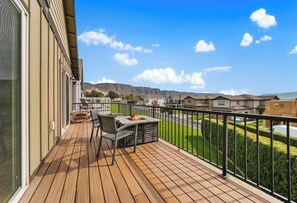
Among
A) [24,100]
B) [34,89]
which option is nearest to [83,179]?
[24,100]

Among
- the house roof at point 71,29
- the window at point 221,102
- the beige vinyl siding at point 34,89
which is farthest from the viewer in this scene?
the window at point 221,102

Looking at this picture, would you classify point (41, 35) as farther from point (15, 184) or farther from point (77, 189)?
point (77, 189)

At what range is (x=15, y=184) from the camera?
1.91 m

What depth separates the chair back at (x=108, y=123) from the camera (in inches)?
121

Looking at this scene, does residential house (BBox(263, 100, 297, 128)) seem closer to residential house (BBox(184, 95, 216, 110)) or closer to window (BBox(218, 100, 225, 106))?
window (BBox(218, 100, 225, 106))

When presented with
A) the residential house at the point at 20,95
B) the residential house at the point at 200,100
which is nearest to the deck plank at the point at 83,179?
the residential house at the point at 20,95

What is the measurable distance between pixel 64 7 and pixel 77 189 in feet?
20.1

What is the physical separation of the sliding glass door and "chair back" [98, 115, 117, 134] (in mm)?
1316

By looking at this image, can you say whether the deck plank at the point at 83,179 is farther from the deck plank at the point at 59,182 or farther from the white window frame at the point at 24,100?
the white window frame at the point at 24,100

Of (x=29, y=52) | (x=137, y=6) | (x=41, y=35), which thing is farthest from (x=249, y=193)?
(x=137, y=6)

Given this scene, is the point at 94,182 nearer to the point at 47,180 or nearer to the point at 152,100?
the point at 47,180

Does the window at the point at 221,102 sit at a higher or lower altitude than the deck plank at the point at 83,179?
higher

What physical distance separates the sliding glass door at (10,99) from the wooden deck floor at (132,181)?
39 centimetres

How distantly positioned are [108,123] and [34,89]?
1.22 meters
